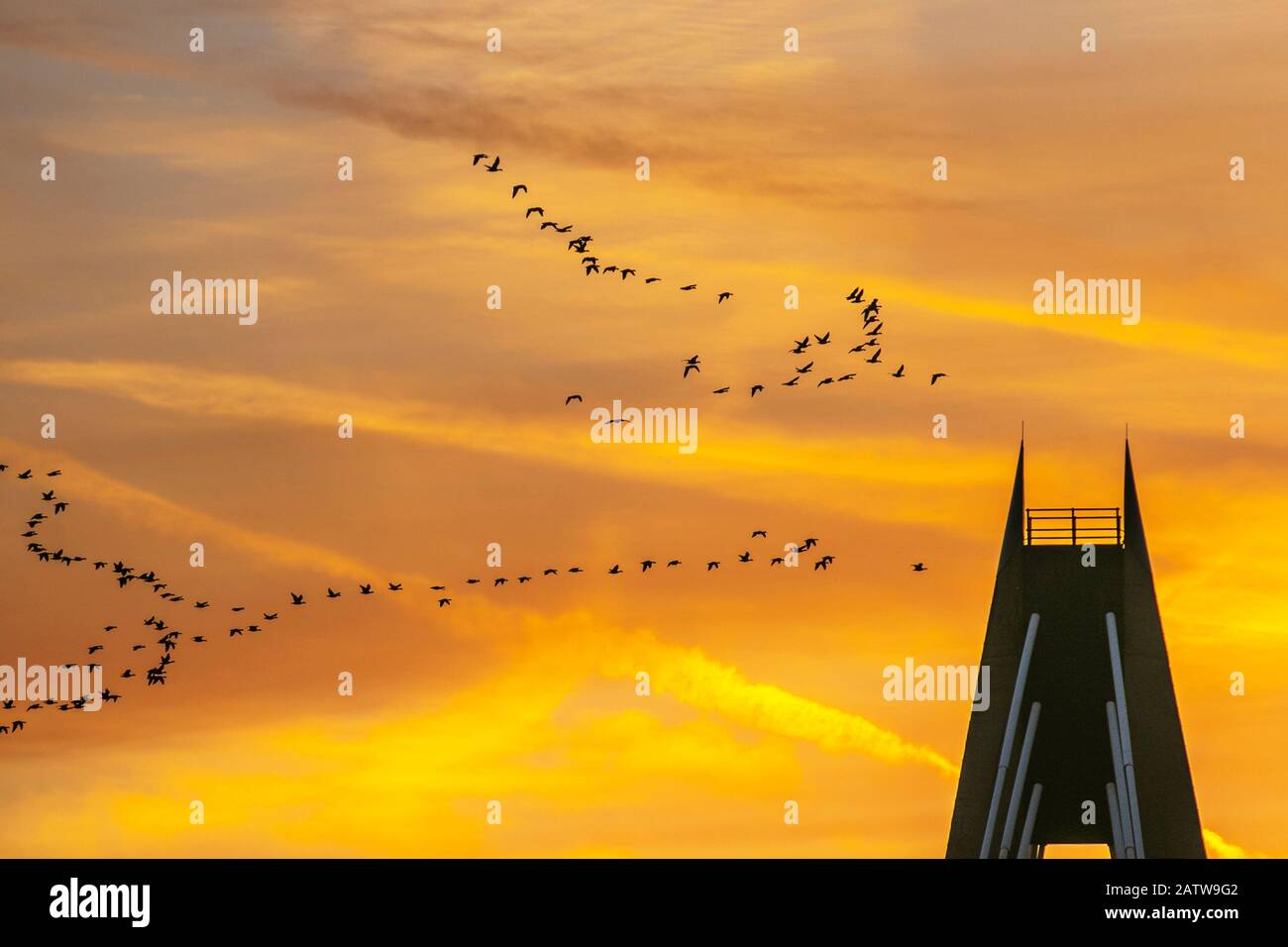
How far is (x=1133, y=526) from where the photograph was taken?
84.2 m

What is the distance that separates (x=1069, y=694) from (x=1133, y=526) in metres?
5.32

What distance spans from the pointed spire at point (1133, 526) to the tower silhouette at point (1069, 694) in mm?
29

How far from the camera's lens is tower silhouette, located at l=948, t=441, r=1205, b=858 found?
83.2m

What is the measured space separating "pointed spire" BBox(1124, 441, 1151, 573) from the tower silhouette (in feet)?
0.10

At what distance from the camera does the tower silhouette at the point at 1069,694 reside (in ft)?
273

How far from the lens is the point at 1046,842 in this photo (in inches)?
3349
